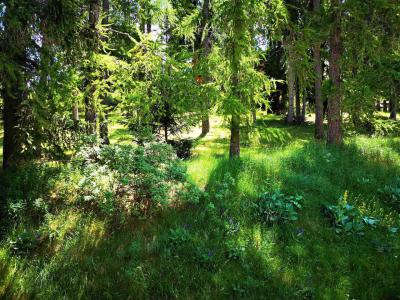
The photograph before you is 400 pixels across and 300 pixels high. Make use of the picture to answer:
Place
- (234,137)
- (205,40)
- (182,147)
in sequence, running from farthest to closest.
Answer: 1. (205,40)
2. (182,147)
3. (234,137)

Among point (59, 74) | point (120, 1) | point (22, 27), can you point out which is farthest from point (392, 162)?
point (120, 1)

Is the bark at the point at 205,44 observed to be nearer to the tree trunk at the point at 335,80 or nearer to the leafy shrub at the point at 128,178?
the leafy shrub at the point at 128,178

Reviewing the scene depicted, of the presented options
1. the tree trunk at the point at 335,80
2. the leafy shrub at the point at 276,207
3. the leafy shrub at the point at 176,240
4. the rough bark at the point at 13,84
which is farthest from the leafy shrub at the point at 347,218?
the rough bark at the point at 13,84

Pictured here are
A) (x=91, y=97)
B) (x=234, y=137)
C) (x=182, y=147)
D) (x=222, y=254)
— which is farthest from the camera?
(x=182, y=147)

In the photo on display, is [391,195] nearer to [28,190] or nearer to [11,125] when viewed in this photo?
[28,190]

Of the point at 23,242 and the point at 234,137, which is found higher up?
the point at 234,137

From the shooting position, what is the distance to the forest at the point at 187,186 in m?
4.86

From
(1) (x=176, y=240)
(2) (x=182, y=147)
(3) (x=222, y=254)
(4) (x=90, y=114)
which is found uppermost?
(4) (x=90, y=114)

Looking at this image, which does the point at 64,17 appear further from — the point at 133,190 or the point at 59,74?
the point at 133,190

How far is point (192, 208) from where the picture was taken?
6.36 meters

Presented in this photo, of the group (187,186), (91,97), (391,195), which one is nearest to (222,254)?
(187,186)

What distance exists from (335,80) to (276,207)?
5804 millimetres

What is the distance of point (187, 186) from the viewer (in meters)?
6.46

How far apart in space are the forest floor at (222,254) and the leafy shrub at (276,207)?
0.46 feet
